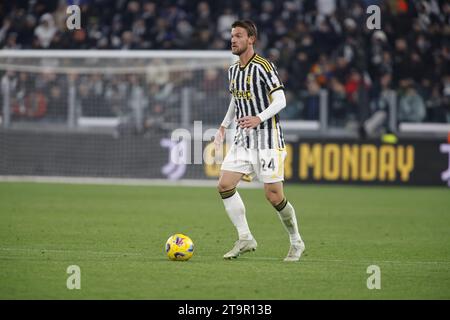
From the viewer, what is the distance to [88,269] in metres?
8.41

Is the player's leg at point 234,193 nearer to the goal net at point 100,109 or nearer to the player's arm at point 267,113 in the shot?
the player's arm at point 267,113

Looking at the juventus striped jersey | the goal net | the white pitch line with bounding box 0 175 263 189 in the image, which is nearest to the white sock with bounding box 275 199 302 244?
the juventus striped jersey

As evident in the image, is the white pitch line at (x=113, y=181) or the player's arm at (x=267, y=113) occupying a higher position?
the player's arm at (x=267, y=113)

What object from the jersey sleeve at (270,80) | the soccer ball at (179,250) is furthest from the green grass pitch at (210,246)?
the jersey sleeve at (270,80)

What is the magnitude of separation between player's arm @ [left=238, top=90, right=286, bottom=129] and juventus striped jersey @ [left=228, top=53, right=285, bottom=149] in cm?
14

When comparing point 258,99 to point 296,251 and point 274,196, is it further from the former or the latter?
point 296,251

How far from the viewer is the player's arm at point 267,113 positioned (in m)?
9.12

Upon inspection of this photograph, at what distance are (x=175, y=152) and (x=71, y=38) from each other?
507cm

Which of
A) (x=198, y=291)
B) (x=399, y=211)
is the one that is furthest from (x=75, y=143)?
(x=198, y=291)

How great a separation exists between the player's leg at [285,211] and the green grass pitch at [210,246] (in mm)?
190

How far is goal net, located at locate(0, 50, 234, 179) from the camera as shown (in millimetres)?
20969

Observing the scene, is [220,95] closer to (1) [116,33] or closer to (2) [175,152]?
(2) [175,152]

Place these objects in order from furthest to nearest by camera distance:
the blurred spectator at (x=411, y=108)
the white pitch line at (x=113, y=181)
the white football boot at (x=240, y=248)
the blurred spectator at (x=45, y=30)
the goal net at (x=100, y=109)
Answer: the blurred spectator at (x=45, y=30) → the white pitch line at (x=113, y=181) → the blurred spectator at (x=411, y=108) → the goal net at (x=100, y=109) → the white football boot at (x=240, y=248)

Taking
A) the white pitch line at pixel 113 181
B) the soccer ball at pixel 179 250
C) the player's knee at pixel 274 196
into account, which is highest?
the player's knee at pixel 274 196
